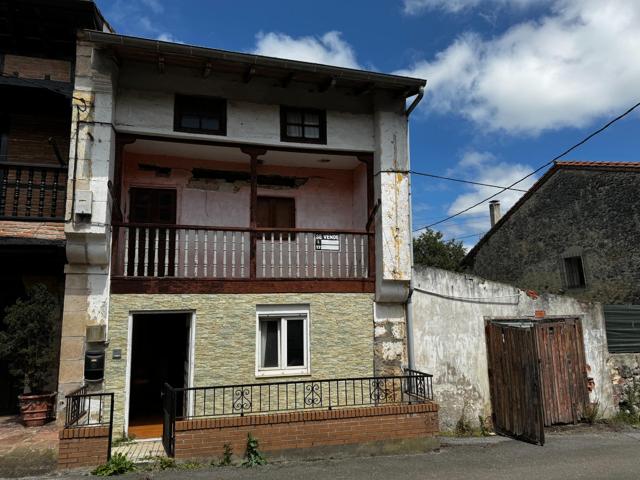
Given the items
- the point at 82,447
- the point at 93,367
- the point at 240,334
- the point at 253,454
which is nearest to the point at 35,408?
the point at 93,367

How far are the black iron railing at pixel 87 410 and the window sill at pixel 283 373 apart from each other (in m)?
2.46

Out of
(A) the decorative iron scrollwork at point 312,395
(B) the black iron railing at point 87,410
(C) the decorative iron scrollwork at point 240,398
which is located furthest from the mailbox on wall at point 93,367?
(A) the decorative iron scrollwork at point 312,395

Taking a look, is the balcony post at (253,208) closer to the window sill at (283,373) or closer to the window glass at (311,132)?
the window glass at (311,132)

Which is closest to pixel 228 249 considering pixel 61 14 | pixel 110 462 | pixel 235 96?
pixel 235 96

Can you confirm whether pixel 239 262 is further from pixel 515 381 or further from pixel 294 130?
pixel 515 381

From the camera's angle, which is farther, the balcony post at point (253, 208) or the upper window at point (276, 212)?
the upper window at point (276, 212)

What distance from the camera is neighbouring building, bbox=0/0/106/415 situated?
Result: 806 centimetres

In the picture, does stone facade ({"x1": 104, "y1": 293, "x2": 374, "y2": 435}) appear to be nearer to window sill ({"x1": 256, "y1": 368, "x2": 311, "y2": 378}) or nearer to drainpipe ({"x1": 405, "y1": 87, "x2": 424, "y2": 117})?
window sill ({"x1": 256, "y1": 368, "x2": 311, "y2": 378})

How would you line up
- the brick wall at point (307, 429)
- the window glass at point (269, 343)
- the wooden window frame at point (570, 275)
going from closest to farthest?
the brick wall at point (307, 429)
the window glass at point (269, 343)
the wooden window frame at point (570, 275)

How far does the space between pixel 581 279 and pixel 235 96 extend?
39.7 ft

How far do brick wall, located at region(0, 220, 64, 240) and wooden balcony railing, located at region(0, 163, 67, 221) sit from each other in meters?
0.13

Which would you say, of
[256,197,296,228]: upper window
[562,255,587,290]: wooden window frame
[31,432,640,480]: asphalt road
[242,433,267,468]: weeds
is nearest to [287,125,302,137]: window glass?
[256,197,296,228]: upper window

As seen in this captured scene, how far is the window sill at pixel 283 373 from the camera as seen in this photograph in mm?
8055

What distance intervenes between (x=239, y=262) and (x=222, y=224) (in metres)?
1.35
